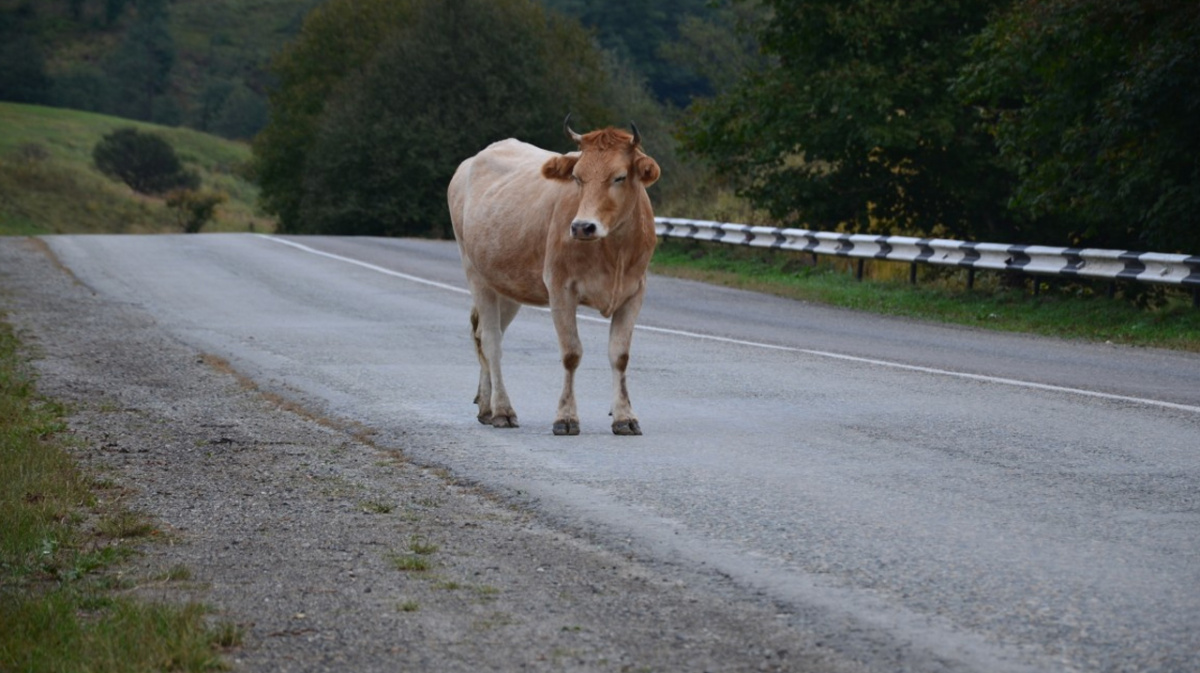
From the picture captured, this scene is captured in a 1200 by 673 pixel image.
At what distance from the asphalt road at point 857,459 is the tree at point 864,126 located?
938 cm

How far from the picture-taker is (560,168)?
10008 millimetres

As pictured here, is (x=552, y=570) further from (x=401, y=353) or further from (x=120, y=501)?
(x=401, y=353)

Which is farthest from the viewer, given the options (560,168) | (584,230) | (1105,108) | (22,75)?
(22,75)

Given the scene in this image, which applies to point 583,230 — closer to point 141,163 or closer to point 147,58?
point 141,163

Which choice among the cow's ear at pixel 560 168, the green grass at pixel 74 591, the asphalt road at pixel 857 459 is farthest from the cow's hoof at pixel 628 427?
the green grass at pixel 74 591

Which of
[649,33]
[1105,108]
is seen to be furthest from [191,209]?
[1105,108]

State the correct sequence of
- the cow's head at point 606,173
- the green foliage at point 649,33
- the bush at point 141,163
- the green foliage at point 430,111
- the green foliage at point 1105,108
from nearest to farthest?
1. the cow's head at point 606,173
2. the green foliage at point 1105,108
3. the green foliage at point 430,111
4. the bush at point 141,163
5. the green foliage at point 649,33

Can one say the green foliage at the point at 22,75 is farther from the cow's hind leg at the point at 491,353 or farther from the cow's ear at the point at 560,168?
the cow's ear at the point at 560,168

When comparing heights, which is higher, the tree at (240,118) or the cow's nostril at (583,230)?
the tree at (240,118)

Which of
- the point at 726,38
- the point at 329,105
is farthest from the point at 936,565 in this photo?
the point at 726,38

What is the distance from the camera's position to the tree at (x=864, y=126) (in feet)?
90.4

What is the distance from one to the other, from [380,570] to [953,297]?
57.9 feet

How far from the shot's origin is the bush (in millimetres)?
94938

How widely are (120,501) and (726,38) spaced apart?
100373 mm
